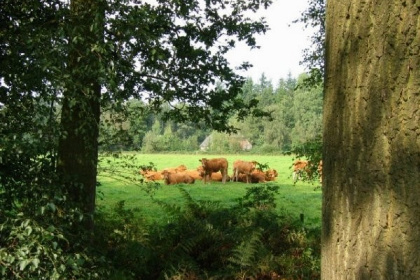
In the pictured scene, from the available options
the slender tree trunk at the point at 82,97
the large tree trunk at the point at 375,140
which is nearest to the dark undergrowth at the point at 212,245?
the slender tree trunk at the point at 82,97

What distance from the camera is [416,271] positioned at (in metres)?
1.81

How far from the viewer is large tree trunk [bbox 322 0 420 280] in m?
1.83

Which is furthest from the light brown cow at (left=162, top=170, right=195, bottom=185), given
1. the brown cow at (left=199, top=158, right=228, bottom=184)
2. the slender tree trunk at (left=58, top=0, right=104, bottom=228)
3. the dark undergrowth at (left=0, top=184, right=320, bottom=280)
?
the slender tree trunk at (left=58, top=0, right=104, bottom=228)

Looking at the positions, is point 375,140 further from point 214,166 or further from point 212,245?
point 214,166

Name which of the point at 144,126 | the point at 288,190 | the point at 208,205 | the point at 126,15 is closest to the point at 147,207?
the point at 208,205

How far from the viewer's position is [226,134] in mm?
8117

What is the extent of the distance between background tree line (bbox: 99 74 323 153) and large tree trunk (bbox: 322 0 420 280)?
8.33 feet

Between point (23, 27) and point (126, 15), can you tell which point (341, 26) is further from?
point (23, 27)

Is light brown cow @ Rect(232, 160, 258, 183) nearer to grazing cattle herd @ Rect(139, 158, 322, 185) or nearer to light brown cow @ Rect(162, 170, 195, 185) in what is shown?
grazing cattle herd @ Rect(139, 158, 322, 185)

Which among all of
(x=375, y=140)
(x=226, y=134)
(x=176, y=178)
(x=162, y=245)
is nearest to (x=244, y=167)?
(x=176, y=178)

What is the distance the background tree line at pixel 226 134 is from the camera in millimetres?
5977

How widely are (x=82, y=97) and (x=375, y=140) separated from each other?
2734 mm

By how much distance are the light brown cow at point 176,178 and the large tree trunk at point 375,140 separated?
1982 centimetres

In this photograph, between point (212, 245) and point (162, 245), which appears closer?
point (212, 245)
